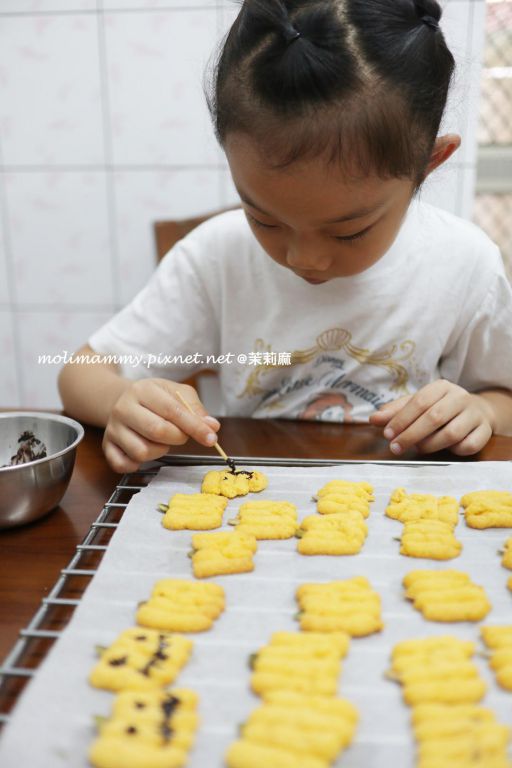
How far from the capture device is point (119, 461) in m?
0.89

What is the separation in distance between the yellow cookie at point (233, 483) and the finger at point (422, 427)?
201 millimetres

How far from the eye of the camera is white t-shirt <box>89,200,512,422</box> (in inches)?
46.5

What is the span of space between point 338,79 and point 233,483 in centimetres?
49

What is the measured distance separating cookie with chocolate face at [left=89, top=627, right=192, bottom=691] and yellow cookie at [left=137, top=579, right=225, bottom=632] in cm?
1

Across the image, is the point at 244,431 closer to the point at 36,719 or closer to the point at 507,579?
the point at 507,579

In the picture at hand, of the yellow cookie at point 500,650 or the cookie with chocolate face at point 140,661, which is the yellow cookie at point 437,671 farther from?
the cookie with chocolate face at point 140,661

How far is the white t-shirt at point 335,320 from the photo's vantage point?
1.18m

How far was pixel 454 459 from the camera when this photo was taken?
3.16 ft

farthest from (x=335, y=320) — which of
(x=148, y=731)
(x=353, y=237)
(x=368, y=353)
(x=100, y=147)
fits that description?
(x=100, y=147)

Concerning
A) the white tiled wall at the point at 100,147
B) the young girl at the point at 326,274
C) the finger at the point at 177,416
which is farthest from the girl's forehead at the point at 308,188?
the white tiled wall at the point at 100,147

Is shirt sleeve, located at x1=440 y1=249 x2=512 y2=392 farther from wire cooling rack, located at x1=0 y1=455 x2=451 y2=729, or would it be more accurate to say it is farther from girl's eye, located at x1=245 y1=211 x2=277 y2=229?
girl's eye, located at x1=245 y1=211 x2=277 y2=229

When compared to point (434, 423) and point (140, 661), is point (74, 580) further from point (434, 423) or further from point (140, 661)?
point (434, 423)

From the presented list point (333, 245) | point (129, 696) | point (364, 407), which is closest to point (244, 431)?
point (364, 407)

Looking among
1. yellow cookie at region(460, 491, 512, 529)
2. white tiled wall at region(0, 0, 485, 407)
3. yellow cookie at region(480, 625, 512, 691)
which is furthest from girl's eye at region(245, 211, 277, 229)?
white tiled wall at region(0, 0, 485, 407)
